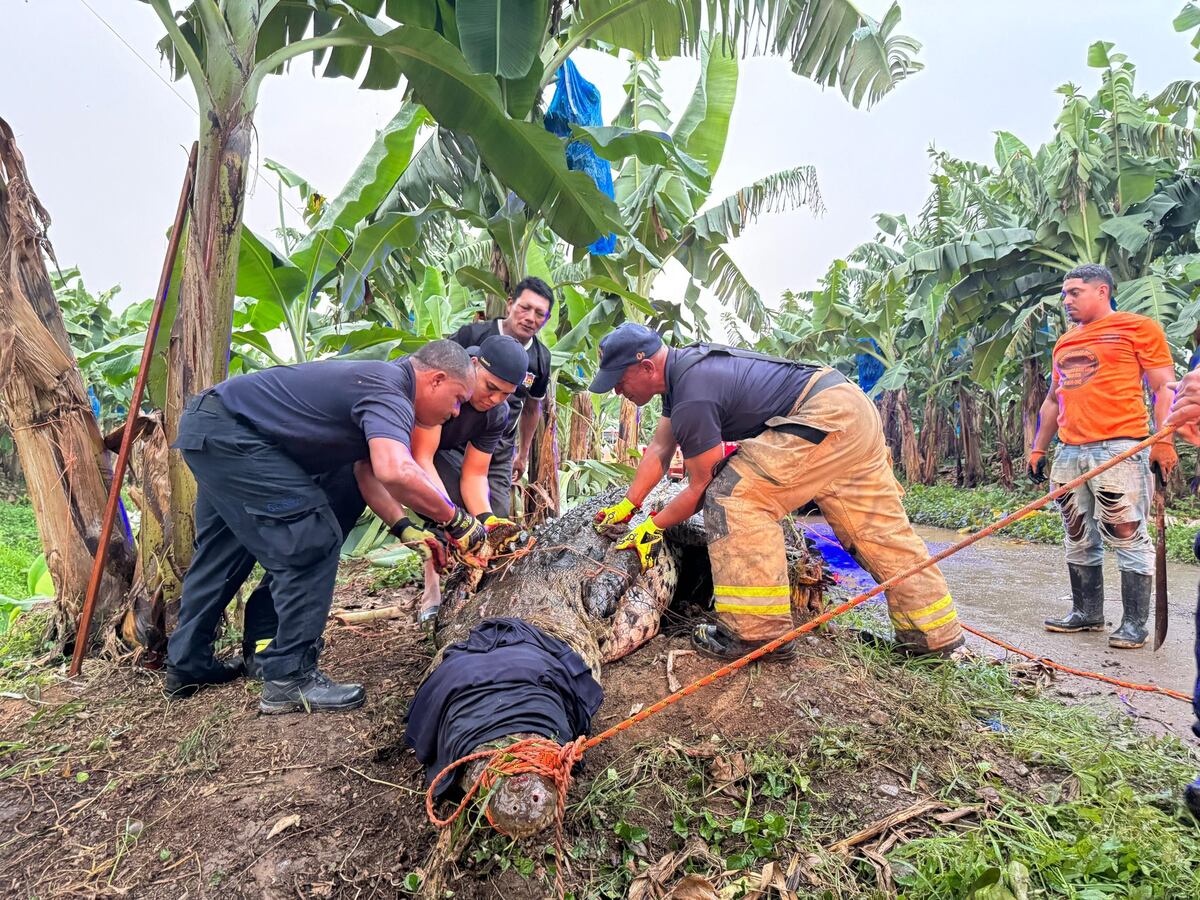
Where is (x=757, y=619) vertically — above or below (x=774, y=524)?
below

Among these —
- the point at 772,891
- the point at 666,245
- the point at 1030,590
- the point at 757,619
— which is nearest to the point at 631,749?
the point at 772,891

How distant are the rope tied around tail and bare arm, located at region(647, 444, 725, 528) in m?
1.37

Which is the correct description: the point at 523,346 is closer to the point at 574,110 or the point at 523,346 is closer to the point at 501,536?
the point at 501,536

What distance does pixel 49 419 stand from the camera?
2.97 metres

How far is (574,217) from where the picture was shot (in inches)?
146

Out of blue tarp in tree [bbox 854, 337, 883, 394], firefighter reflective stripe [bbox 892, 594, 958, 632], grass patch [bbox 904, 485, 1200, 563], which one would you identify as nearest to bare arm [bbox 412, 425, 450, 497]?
firefighter reflective stripe [bbox 892, 594, 958, 632]

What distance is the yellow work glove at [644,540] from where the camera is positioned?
2.92 m

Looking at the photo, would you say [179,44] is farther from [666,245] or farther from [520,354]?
[666,245]

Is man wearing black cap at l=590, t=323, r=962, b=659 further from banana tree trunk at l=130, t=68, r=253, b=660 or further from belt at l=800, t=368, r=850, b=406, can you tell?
banana tree trunk at l=130, t=68, r=253, b=660

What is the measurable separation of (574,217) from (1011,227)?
7181 mm

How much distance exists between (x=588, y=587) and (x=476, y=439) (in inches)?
45.4

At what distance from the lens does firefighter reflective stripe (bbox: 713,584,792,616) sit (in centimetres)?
263

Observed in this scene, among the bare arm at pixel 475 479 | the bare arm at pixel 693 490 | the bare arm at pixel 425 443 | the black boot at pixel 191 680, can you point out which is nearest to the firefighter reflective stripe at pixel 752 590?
the bare arm at pixel 693 490

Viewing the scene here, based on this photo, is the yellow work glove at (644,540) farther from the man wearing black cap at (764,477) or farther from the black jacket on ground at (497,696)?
the black jacket on ground at (497,696)
